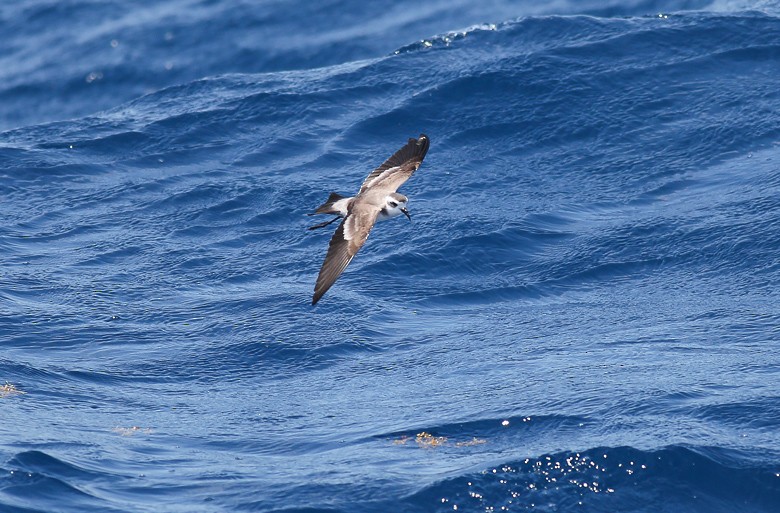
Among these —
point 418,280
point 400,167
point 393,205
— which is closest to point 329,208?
point 393,205

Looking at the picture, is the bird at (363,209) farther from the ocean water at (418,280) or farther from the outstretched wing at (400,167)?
the ocean water at (418,280)

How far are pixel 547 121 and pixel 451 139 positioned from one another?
164cm

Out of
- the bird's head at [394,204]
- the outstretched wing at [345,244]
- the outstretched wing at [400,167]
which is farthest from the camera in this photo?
the outstretched wing at [400,167]

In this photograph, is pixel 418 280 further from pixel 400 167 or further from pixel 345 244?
pixel 345 244

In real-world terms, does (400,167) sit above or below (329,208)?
above

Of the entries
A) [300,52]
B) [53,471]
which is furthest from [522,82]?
[53,471]

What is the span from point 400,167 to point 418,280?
2.44 meters

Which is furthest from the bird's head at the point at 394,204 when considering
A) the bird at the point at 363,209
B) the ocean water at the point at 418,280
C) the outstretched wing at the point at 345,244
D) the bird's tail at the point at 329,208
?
the ocean water at the point at 418,280

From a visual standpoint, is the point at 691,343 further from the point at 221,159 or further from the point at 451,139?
the point at 221,159

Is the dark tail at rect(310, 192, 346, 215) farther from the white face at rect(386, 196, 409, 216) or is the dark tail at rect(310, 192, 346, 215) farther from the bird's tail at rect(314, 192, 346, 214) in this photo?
the white face at rect(386, 196, 409, 216)

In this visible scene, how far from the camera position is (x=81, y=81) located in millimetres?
26906

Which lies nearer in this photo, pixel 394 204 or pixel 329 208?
pixel 394 204

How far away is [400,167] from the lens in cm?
1412

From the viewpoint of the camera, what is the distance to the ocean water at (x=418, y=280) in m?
10.9
